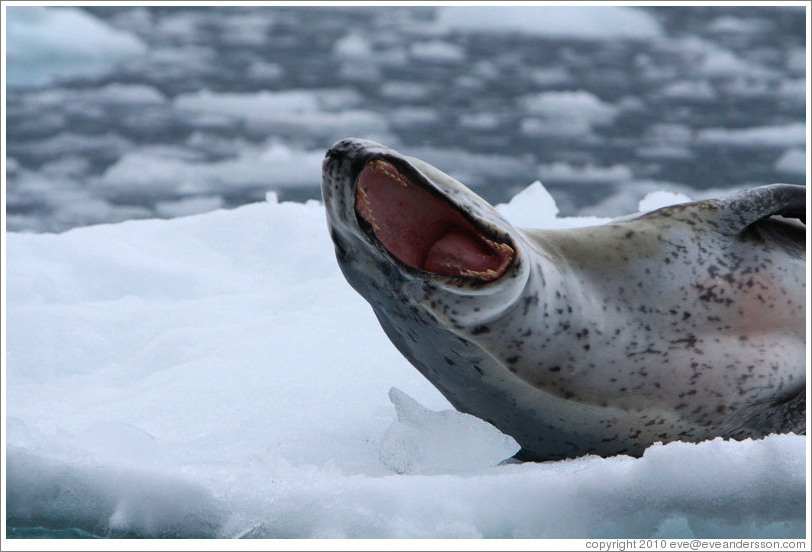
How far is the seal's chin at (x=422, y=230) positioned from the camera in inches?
85.4

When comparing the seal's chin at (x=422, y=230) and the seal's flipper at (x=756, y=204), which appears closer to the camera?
the seal's chin at (x=422, y=230)

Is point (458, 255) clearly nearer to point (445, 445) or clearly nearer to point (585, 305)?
point (585, 305)

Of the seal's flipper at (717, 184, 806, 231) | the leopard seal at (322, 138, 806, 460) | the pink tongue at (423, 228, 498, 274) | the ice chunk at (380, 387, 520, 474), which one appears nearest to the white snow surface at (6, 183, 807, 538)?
the ice chunk at (380, 387, 520, 474)

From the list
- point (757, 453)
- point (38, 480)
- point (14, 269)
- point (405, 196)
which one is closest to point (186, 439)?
point (38, 480)

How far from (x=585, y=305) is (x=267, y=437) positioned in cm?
91

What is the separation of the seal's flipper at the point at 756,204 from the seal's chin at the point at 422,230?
72 centimetres

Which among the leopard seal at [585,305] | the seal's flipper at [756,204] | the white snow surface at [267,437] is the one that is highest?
the seal's flipper at [756,204]

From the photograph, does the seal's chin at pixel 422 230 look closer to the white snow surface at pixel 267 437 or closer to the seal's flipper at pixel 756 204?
the white snow surface at pixel 267 437

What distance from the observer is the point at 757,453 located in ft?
7.30

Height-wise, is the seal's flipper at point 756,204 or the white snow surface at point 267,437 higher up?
the seal's flipper at point 756,204

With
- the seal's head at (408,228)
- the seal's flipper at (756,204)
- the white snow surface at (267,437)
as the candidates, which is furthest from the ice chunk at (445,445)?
the seal's flipper at (756,204)

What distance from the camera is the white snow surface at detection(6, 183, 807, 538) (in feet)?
7.08

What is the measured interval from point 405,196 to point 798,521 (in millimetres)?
1051

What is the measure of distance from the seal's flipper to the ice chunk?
2.54 ft
